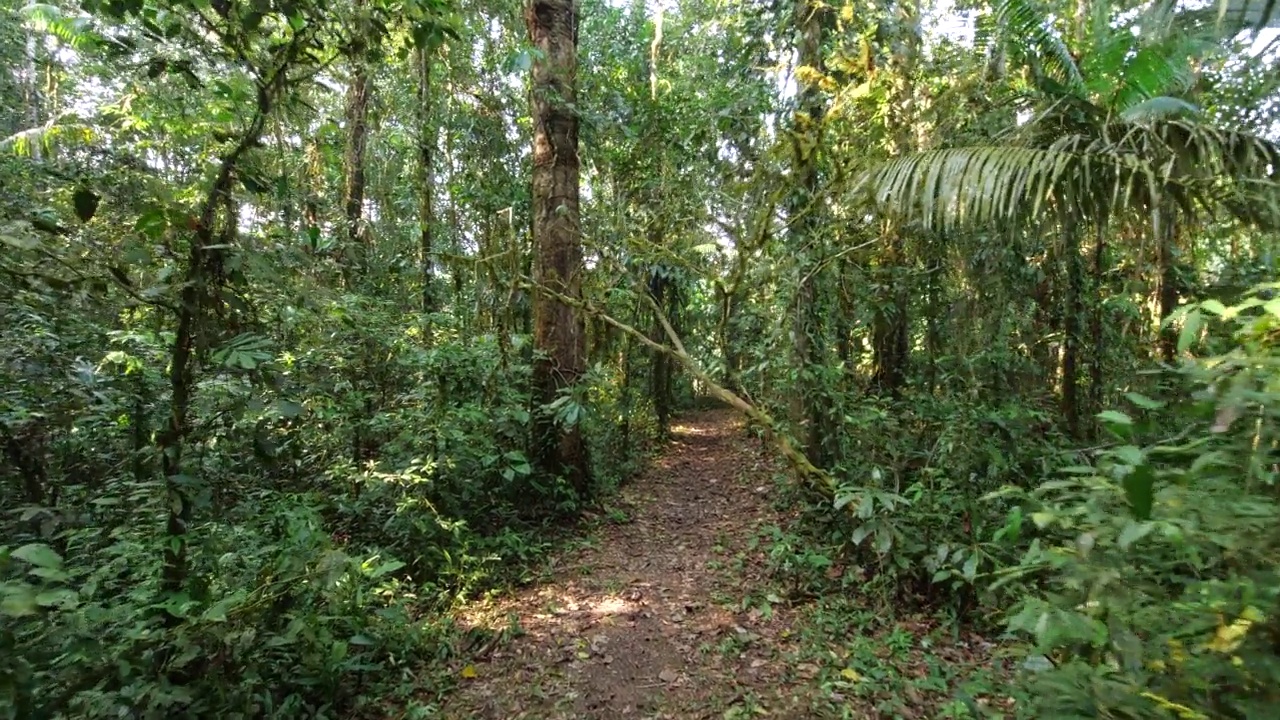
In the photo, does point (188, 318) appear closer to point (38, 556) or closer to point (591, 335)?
point (38, 556)

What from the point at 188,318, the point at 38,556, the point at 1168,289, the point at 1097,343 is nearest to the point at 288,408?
the point at 188,318

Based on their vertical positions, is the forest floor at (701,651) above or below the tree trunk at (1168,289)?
below

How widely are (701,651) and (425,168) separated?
633cm

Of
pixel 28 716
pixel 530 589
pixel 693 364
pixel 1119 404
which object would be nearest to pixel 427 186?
pixel 693 364

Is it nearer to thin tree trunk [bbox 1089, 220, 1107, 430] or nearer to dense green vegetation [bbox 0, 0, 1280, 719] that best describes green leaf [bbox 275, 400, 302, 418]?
dense green vegetation [bbox 0, 0, 1280, 719]

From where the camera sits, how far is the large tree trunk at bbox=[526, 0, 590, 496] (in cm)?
602

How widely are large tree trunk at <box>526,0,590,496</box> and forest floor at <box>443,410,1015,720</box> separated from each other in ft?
3.68

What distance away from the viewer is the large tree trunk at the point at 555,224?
19.8 feet

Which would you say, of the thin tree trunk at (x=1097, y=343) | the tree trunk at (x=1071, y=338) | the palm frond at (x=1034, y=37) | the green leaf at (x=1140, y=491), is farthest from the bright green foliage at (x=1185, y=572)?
the thin tree trunk at (x=1097, y=343)

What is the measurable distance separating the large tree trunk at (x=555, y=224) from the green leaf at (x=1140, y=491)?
4.86 m

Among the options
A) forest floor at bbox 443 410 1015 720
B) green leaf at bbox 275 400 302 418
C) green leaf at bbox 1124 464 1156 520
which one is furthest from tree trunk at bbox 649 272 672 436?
green leaf at bbox 1124 464 1156 520

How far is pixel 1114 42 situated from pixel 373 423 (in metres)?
6.01

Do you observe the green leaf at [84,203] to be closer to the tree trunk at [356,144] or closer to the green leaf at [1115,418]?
the green leaf at [1115,418]

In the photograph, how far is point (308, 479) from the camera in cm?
553
